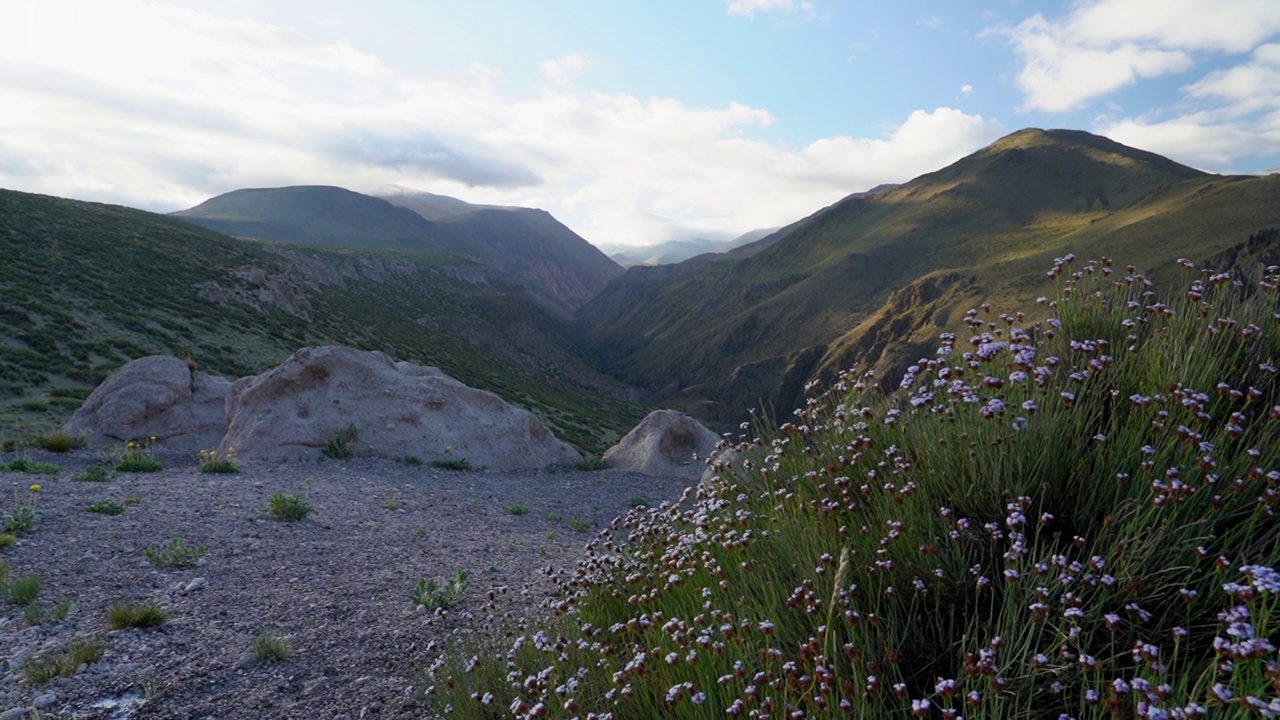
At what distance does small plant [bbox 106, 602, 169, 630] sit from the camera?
479cm

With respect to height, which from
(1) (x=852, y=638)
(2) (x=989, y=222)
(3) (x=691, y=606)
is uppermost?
(2) (x=989, y=222)

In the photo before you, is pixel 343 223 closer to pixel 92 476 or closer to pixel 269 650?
pixel 92 476

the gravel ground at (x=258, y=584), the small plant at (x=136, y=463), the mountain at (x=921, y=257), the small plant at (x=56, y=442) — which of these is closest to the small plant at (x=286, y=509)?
the gravel ground at (x=258, y=584)

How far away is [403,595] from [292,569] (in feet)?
4.33

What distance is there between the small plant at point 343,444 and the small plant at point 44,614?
8853mm

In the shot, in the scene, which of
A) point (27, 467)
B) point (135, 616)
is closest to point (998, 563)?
point (135, 616)

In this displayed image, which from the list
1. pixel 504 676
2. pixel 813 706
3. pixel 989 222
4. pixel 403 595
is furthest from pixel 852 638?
pixel 989 222

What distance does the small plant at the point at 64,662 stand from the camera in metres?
3.98

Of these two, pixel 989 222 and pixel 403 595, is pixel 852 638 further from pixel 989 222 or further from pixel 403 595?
pixel 989 222

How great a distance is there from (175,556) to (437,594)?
256 centimetres

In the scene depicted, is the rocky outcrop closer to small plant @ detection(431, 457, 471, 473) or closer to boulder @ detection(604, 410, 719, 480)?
small plant @ detection(431, 457, 471, 473)

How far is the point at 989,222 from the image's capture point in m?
70.8

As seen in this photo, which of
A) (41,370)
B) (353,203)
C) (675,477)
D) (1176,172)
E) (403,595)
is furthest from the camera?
(353,203)

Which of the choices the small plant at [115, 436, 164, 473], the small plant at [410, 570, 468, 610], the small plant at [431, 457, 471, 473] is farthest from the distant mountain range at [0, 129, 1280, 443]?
the small plant at [115, 436, 164, 473]
